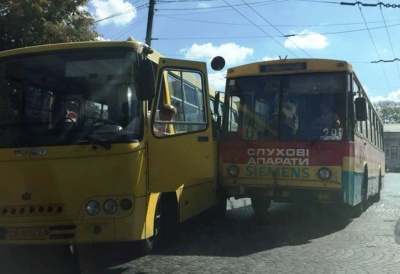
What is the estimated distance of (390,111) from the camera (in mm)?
93875

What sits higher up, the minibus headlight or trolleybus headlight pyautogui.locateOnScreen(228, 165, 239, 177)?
trolleybus headlight pyautogui.locateOnScreen(228, 165, 239, 177)

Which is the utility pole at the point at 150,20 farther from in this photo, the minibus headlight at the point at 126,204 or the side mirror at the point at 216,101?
the minibus headlight at the point at 126,204

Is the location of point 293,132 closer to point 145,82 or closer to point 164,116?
point 164,116

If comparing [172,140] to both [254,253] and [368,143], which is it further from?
[368,143]

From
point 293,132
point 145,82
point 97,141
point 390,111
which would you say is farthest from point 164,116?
point 390,111

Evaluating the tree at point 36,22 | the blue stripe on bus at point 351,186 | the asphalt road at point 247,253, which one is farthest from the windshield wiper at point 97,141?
the tree at point 36,22

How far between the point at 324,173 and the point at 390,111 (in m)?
91.2

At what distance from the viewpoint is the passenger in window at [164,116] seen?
646 centimetres

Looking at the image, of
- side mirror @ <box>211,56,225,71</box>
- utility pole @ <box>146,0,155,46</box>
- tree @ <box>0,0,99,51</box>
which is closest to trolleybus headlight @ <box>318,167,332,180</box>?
side mirror @ <box>211,56,225,71</box>

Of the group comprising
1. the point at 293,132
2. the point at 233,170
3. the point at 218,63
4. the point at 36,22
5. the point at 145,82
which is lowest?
the point at 233,170

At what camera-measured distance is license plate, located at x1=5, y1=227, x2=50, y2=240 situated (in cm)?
597

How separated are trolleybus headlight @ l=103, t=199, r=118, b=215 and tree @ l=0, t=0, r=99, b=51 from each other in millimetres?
7744

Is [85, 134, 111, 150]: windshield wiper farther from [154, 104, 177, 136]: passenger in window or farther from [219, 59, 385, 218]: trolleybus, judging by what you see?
[219, 59, 385, 218]: trolleybus

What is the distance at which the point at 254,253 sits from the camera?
757cm
